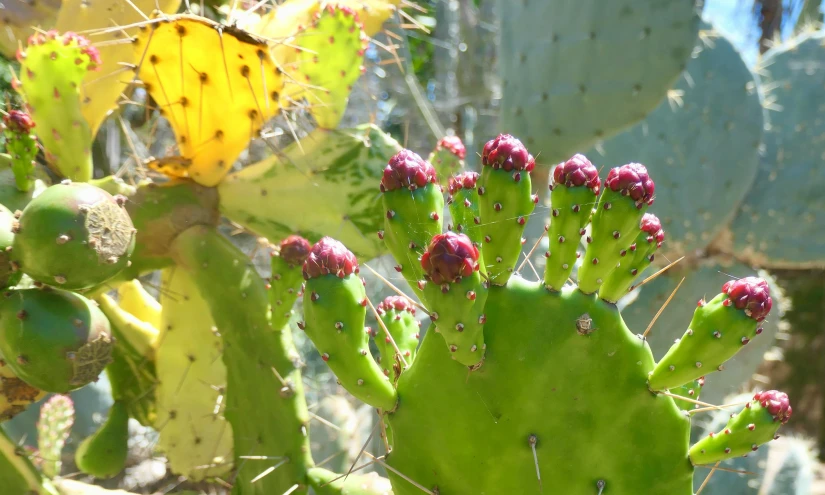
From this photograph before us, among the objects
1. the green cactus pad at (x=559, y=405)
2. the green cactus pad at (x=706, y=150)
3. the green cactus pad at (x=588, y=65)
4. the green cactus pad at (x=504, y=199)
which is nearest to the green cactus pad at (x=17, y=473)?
the green cactus pad at (x=559, y=405)

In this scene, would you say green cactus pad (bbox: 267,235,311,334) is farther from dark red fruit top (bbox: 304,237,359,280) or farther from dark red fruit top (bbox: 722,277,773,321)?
dark red fruit top (bbox: 722,277,773,321)

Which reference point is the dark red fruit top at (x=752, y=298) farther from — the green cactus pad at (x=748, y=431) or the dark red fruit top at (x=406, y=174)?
the dark red fruit top at (x=406, y=174)

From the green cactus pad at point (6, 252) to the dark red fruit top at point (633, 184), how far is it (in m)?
0.77

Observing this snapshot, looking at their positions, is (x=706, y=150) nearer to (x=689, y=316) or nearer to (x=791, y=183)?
(x=791, y=183)

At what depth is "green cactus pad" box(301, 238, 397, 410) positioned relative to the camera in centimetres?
79

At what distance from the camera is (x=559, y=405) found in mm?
817

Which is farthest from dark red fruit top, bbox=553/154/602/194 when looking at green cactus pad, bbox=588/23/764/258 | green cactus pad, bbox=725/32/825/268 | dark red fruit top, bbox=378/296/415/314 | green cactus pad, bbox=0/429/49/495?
green cactus pad, bbox=725/32/825/268

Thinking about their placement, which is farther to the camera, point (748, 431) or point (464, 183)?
point (464, 183)

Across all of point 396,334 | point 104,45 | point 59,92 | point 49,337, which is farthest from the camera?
point 104,45

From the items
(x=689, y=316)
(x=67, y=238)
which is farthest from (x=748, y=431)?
(x=689, y=316)

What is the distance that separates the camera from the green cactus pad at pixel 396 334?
1.01m

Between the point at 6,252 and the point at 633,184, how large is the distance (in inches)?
31.7

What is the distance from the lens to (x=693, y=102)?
9.48 ft

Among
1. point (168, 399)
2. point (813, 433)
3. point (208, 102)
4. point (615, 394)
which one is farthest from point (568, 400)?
point (813, 433)
